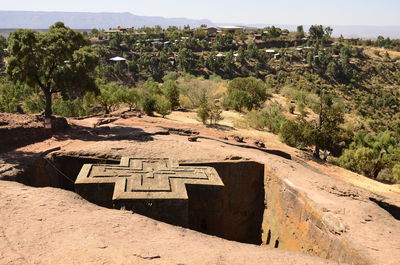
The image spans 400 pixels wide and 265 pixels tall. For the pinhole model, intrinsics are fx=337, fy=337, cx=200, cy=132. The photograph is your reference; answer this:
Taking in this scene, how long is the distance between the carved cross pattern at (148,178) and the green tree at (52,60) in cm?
649

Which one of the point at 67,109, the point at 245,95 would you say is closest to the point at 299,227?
the point at 67,109

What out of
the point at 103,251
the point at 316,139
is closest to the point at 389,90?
the point at 316,139

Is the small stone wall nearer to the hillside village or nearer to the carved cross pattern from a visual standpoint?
the hillside village

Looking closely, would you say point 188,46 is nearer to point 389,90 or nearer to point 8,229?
point 389,90

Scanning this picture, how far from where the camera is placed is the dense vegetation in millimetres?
15359

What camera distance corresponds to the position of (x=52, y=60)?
49.3 ft

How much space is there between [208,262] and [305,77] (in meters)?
57.3

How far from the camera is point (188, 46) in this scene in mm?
68750

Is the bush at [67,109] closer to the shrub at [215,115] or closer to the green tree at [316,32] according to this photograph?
the shrub at [215,115]

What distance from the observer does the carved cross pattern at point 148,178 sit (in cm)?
832

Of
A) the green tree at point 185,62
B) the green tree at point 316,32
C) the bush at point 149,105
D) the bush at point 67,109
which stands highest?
the green tree at point 316,32

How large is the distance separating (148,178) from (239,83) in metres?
25.3

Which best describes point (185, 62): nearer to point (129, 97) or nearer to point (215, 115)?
point (129, 97)

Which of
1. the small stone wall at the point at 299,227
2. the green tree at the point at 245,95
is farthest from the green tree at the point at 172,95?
the small stone wall at the point at 299,227
